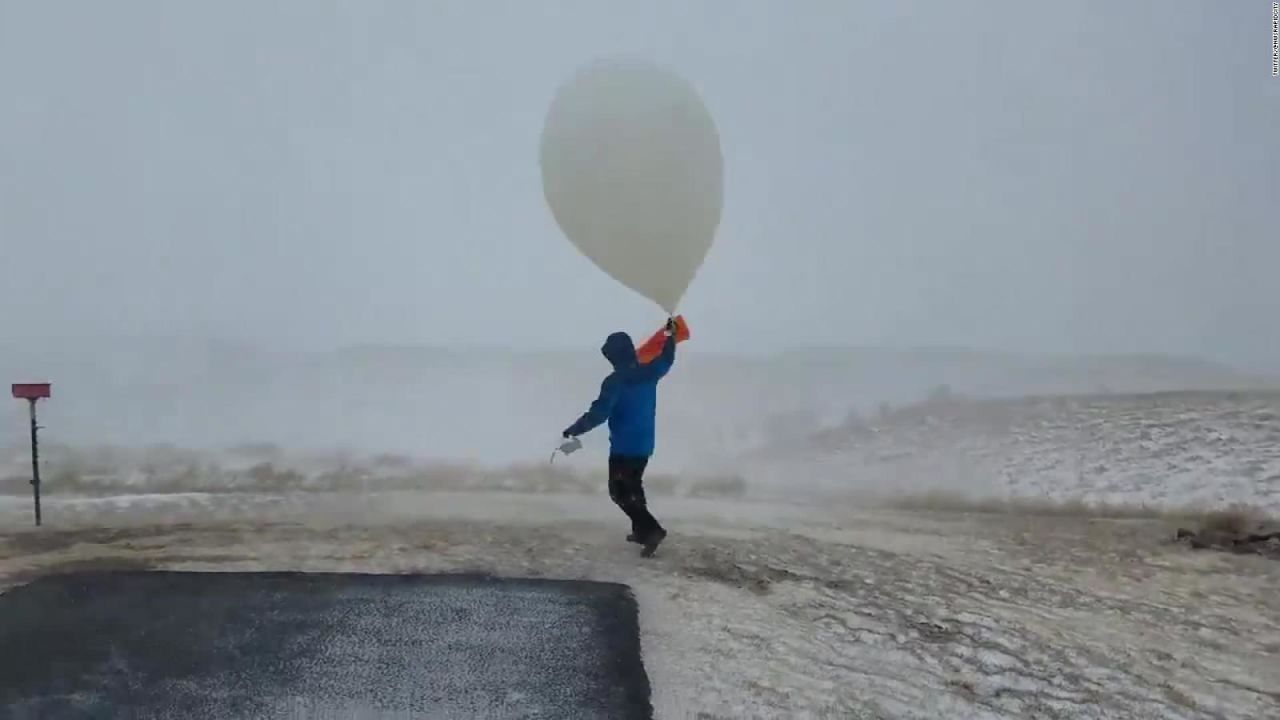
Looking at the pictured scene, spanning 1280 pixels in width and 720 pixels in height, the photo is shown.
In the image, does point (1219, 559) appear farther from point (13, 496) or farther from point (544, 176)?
point (13, 496)

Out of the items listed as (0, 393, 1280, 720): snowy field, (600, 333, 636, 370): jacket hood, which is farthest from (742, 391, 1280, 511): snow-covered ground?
(600, 333, 636, 370): jacket hood

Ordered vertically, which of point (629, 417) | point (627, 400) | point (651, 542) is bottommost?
point (651, 542)

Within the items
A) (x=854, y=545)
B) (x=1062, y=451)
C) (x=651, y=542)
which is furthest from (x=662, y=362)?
(x=1062, y=451)

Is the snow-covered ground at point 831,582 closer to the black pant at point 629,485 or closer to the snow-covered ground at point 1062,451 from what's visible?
the black pant at point 629,485

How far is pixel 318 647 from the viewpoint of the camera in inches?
175

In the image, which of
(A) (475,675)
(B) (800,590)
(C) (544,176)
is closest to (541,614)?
(A) (475,675)

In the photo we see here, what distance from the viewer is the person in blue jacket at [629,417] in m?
6.11

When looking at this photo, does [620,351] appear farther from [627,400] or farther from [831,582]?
[831,582]

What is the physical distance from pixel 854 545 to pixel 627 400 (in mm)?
2101

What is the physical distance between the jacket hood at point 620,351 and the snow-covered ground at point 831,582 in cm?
128

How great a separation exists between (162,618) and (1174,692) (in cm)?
486

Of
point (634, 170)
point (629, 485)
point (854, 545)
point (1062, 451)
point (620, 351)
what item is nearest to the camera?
point (634, 170)

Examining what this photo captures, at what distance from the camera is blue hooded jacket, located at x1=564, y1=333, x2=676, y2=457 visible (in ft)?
20.0

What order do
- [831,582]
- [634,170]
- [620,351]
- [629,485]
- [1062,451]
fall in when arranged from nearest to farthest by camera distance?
[634,170]
[831,582]
[620,351]
[629,485]
[1062,451]
